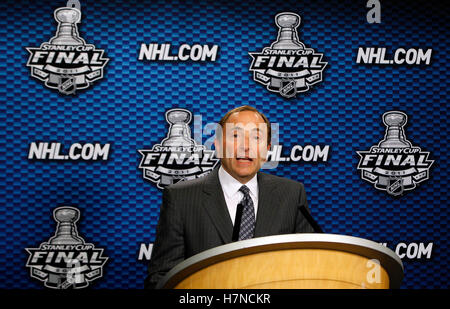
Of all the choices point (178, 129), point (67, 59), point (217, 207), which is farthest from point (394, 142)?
point (67, 59)

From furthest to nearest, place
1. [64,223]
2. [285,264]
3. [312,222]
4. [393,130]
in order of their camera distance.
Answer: [393,130]
[64,223]
[312,222]
[285,264]

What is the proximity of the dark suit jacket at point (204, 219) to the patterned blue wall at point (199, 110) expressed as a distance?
0.89 metres

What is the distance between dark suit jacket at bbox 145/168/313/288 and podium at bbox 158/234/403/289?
0.57 metres

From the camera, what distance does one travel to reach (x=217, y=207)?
1.52 m

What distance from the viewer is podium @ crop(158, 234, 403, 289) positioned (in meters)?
0.83

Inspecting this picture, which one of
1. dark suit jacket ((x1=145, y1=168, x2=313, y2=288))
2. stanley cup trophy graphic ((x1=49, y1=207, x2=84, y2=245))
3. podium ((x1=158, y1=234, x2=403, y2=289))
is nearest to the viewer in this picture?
podium ((x1=158, y1=234, x2=403, y2=289))

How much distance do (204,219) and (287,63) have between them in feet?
4.59

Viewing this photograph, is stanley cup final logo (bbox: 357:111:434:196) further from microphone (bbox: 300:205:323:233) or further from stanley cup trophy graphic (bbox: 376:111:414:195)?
microphone (bbox: 300:205:323:233)

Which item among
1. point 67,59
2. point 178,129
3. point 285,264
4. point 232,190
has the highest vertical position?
point 67,59

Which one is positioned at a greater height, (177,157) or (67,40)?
(67,40)

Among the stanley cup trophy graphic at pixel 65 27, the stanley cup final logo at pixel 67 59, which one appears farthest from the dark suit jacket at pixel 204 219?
the stanley cup trophy graphic at pixel 65 27

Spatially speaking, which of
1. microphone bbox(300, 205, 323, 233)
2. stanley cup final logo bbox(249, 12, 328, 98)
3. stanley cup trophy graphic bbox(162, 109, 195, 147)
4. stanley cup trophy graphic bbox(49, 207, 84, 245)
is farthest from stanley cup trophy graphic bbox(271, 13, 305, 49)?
stanley cup trophy graphic bbox(49, 207, 84, 245)

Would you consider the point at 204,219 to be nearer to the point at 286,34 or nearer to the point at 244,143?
the point at 244,143

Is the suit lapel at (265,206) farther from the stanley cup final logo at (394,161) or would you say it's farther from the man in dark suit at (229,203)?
the stanley cup final logo at (394,161)
